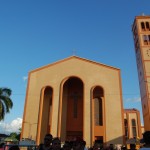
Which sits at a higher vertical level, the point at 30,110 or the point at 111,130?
the point at 30,110

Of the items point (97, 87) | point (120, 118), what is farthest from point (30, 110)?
point (120, 118)

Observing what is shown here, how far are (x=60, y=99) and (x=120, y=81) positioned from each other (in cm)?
749

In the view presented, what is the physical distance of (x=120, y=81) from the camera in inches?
1048

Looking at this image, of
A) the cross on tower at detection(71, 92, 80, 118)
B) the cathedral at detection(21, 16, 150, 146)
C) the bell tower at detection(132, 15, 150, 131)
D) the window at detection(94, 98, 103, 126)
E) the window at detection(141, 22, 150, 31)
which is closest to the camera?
the cathedral at detection(21, 16, 150, 146)

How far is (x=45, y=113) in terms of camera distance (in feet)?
88.6

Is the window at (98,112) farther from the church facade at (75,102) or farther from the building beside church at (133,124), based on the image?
the building beside church at (133,124)

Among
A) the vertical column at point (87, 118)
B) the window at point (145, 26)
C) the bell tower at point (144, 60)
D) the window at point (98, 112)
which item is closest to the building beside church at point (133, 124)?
the bell tower at point (144, 60)

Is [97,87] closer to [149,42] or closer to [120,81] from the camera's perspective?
[120,81]

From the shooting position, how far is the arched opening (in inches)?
961

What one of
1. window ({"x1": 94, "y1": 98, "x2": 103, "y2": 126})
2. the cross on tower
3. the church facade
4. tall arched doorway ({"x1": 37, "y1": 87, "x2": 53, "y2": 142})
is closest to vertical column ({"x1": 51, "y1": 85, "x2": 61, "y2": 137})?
the church facade

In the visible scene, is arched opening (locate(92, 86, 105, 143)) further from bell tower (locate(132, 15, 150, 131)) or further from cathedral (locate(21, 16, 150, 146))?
bell tower (locate(132, 15, 150, 131))

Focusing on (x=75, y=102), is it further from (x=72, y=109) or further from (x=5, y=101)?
(x=5, y=101)

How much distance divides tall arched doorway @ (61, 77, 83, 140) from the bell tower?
10.4m

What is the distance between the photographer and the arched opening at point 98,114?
80.1 feet
